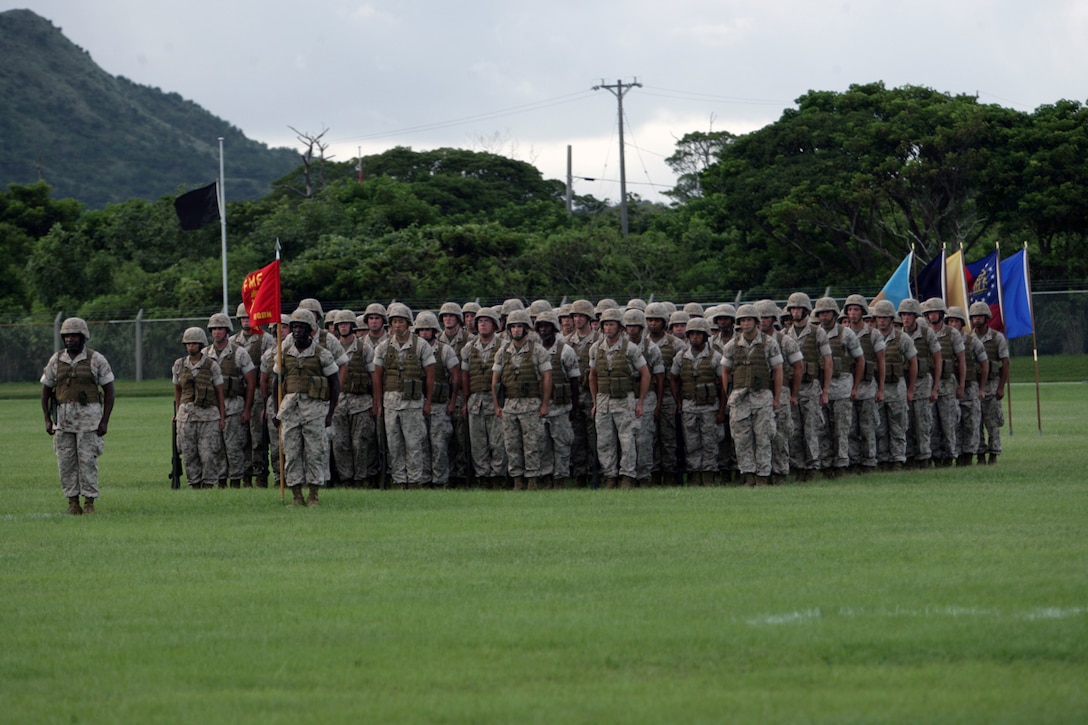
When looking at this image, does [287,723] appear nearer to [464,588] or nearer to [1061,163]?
[464,588]

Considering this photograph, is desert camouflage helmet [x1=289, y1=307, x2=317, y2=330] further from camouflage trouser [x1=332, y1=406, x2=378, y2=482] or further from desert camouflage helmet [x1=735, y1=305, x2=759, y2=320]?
desert camouflage helmet [x1=735, y1=305, x2=759, y2=320]

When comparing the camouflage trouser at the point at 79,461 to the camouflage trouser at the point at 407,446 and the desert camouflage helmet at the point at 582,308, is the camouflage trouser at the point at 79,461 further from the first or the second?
the desert camouflage helmet at the point at 582,308

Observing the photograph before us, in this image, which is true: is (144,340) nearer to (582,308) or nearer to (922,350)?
(582,308)

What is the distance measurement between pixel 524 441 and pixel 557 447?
0.39 metres

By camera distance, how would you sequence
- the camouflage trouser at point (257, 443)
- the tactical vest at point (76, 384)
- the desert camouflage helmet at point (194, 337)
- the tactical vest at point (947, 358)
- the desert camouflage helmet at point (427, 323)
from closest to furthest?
1. the tactical vest at point (76, 384)
2. the desert camouflage helmet at point (194, 337)
3. the desert camouflage helmet at point (427, 323)
4. the camouflage trouser at point (257, 443)
5. the tactical vest at point (947, 358)

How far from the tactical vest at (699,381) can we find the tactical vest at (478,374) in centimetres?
228

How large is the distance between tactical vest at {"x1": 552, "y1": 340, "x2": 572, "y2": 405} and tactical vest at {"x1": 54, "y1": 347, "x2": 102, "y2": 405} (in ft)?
17.5

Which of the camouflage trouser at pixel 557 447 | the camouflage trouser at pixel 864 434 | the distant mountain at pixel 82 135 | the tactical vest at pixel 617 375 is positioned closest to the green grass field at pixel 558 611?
the tactical vest at pixel 617 375

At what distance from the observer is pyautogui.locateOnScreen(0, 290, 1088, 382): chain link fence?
133 feet

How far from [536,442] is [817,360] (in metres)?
3.49

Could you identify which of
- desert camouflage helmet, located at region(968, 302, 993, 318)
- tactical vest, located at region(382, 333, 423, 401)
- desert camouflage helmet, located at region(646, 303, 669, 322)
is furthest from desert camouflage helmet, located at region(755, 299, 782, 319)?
desert camouflage helmet, located at region(968, 302, 993, 318)

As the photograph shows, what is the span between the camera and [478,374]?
64.1 ft

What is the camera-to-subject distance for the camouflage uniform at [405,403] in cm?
1920

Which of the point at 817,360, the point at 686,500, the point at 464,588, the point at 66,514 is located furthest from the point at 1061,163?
the point at 464,588
